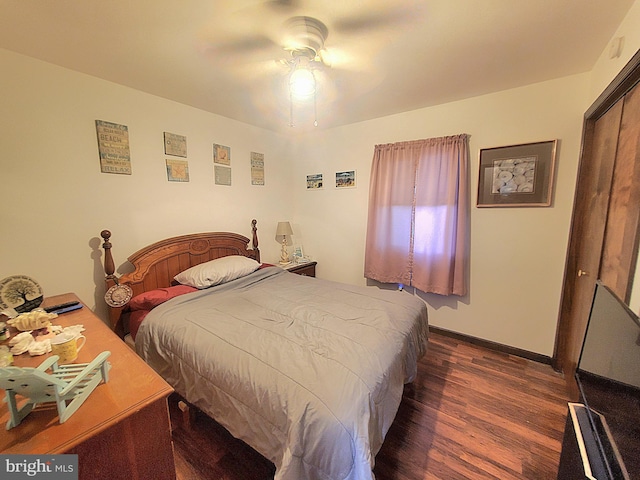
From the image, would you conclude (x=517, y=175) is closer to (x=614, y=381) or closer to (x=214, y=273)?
(x=614, y=381)

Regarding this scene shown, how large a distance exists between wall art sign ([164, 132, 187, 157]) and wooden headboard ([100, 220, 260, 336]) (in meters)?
0.82

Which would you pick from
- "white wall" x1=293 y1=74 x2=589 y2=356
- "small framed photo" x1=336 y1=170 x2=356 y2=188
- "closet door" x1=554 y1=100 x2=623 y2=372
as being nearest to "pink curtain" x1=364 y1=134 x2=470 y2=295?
"white wall" x1=293 y1=74 x2=589 y2=356

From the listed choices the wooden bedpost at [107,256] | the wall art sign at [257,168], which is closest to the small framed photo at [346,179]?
the wall art sign at [257,168]

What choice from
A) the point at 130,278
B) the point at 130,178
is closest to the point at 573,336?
the point at 130,278

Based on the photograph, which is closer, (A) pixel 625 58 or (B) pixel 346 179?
(A) pixel 625 58

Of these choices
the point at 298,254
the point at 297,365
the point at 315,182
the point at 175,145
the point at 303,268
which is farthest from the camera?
the point at 298,254

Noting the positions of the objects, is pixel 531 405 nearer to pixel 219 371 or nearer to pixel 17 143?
pixel 219 371

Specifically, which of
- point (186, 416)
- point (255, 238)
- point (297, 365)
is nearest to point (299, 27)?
point (297, 365)

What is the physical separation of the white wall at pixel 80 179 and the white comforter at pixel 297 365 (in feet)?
2.67

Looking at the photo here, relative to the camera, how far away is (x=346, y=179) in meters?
3.23

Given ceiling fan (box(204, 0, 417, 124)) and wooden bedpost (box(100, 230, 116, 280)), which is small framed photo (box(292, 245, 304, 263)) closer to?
wooden bedpost (box(100, 230, 116, 280))

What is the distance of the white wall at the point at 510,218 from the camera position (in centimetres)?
206

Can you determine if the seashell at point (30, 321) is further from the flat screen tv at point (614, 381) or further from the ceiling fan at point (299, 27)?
the flat screen tv at point (614, 381)

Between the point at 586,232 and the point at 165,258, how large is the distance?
3475 millimetres
